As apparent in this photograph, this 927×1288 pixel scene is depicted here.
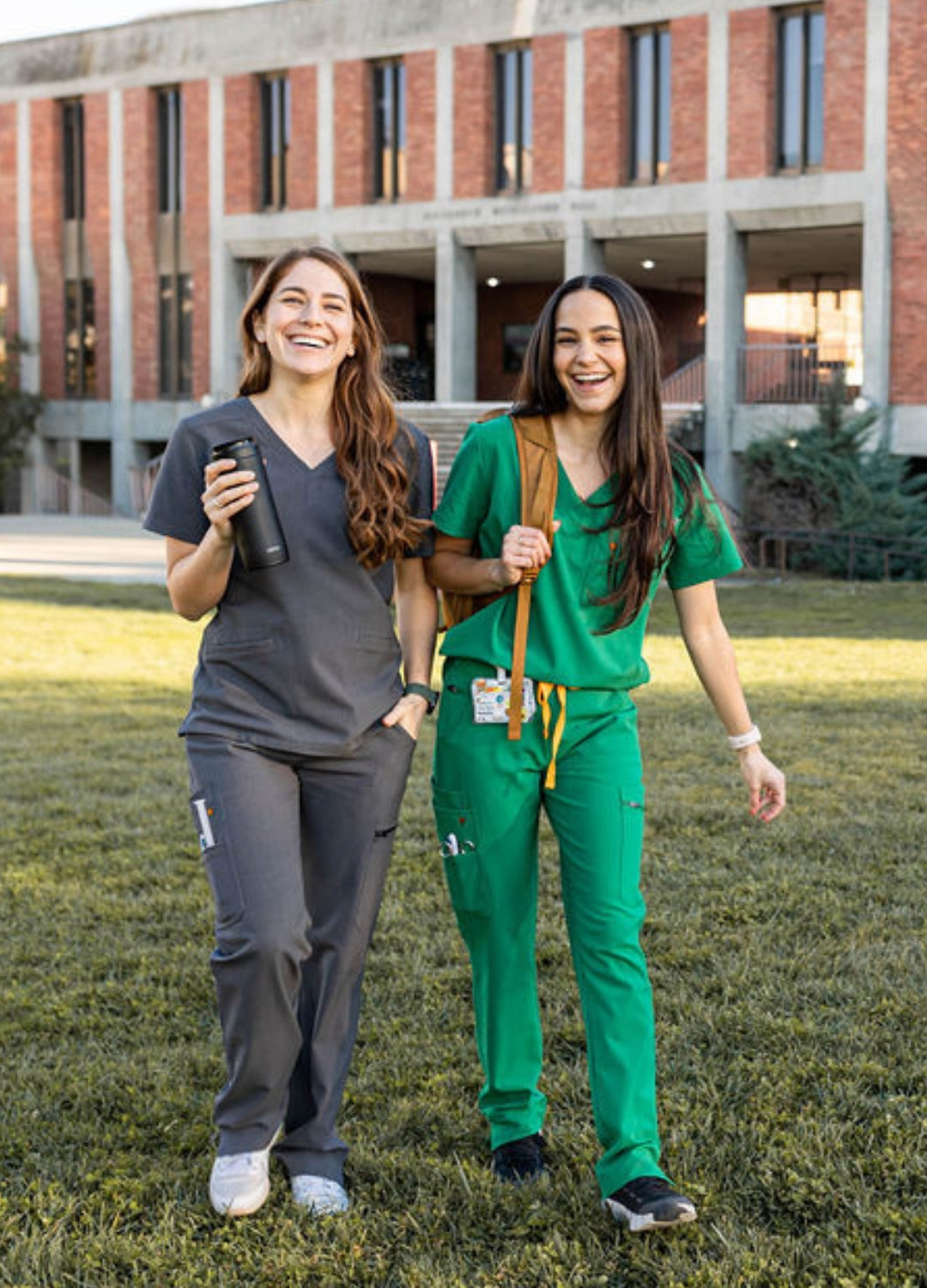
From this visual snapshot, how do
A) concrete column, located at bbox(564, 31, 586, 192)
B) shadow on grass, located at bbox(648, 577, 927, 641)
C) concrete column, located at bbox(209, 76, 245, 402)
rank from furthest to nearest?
1. concrete column, located at bbox(209, 76, 245, 402)
2. concrete column, located at bbox(564, 31, 586, 192)
3. shadow on grass, located at bbox(648, 577, 927, 641)

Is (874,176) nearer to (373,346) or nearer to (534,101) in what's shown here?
(534,101)

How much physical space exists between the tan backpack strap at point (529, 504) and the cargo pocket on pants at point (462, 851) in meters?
0.22

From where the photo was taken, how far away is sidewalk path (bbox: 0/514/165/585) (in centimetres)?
2239

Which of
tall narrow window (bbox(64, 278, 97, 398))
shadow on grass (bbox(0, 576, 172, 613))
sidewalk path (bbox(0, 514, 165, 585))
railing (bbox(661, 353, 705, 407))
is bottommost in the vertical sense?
shadow on grass (bbox(0, 576, 172, 613))

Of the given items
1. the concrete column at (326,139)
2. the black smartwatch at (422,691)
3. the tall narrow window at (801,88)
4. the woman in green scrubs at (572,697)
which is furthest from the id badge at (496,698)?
the concrete column at (326,139)

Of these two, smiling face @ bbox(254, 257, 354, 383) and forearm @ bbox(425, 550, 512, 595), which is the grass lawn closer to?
forearm @ bbox(425, 550, 512, 595)

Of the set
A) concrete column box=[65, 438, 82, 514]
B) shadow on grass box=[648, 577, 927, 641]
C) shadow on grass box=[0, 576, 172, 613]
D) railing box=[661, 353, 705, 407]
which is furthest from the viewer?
concrete column box=[65, 438, 82, 514]

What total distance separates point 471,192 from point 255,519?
31.0m

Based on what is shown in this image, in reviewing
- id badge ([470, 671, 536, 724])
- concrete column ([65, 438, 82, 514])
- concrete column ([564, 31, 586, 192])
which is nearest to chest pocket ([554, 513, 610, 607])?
id badge ([470, 671, 536, 724])

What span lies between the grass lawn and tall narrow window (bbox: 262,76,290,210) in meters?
29.0

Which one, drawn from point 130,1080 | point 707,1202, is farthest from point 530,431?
point 130,1080

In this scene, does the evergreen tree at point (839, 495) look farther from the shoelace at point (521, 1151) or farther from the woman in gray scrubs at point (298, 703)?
the woman in gray scrubs at point (298, 703)

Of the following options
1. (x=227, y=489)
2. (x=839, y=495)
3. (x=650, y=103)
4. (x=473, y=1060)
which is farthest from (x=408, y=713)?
(x=650, y=103)

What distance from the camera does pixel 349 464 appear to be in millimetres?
3650
